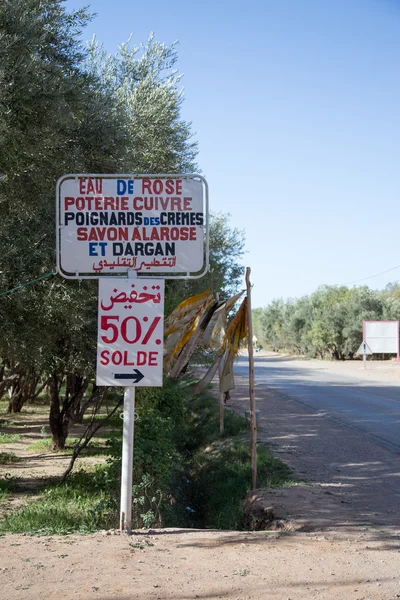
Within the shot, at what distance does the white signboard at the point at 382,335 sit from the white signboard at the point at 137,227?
2006 inches

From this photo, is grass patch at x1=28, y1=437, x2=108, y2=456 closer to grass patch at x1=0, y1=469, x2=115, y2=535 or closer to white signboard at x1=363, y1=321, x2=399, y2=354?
grass patch at x1=0, y1=469, x2=115, y2=535

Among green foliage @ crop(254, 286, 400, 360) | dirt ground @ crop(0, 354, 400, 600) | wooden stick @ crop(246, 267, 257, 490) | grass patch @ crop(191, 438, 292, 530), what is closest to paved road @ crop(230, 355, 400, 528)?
dirt ground @ crop(0, 354, 400, 600)

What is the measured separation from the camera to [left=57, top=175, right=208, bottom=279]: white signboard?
6.79 metres

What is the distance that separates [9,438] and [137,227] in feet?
46.6

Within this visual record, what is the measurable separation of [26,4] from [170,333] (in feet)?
14.1

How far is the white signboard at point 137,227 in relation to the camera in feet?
22.3

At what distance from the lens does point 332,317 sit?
75.3 meters

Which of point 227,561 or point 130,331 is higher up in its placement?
point 130,331

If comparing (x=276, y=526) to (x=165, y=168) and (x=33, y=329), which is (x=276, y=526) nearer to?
(x=33, y=329)

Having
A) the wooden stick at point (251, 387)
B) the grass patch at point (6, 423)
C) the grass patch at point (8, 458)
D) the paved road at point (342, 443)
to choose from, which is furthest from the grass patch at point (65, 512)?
the grass patch at point (6, 423)

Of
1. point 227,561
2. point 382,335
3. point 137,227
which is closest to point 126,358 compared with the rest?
point 137,227

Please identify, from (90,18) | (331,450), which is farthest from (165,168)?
(331,450)

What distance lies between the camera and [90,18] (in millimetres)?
9883

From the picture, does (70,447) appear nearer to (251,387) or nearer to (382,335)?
(251,387)
